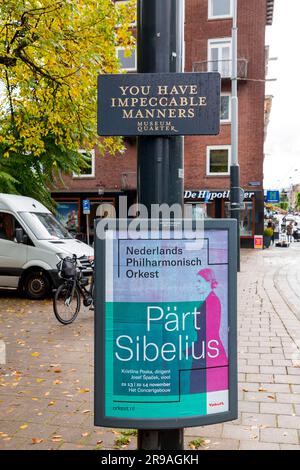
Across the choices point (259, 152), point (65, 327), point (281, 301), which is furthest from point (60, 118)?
point (259, 152)

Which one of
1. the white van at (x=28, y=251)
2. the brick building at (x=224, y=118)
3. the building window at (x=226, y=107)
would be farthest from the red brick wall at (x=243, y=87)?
the white van at (x=28, y=251)

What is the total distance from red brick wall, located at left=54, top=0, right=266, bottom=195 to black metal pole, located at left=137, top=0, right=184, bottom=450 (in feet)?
93.9

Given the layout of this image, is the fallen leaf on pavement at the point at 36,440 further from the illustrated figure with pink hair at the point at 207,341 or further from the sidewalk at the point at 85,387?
the illustrated figure with pink hair at the point at 207,341

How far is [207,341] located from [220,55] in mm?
31236

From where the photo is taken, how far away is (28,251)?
37.4 feet

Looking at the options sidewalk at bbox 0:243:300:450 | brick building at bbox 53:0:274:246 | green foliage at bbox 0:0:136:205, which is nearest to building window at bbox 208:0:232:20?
brick building at bbox 53:0:274:246

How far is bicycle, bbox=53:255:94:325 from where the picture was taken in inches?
332

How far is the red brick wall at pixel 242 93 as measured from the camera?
101ft

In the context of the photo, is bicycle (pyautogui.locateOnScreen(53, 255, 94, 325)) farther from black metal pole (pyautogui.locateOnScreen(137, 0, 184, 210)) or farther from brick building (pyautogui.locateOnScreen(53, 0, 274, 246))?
brick building (pyautogui.locateOnScreen(53, 0, 274, 246))

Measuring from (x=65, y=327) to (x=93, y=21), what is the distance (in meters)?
6.01

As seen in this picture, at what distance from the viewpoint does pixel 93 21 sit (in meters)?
10.0

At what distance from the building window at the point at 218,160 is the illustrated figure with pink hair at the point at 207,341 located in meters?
29.4
